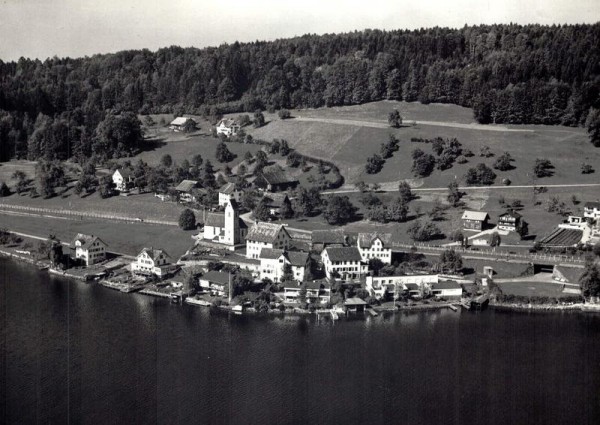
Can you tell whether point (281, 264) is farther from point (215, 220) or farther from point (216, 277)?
point (215, 220)

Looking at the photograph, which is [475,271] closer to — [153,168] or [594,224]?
[594,224]

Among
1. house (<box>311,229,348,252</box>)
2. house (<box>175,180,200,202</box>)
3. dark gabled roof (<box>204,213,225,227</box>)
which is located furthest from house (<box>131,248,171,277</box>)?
house (<box>175,180,200,202</box>)

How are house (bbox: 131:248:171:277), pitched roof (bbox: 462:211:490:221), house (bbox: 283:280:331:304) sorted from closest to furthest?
house (bbox: 283:280:331:304)
house (bbox: 131:248:171:277)
pitched roof (bbox: 462:211:490:221)

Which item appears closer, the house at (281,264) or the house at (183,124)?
the house at (281,264)

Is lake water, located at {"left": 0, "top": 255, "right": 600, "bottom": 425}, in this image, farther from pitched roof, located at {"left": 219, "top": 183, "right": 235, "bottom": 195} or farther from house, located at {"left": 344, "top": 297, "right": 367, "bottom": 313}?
pitched roof, located at {"left": 219, "top": 183, "right": 235, "bottom": 195}

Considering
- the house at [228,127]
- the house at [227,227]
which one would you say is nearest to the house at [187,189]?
the house at [227,227]

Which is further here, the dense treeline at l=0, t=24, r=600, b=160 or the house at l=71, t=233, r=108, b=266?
the dense treeline at l=0, t=24, r=600, b=160

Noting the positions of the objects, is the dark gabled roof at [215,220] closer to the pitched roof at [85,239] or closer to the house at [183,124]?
the pitched roof at [85,239]
